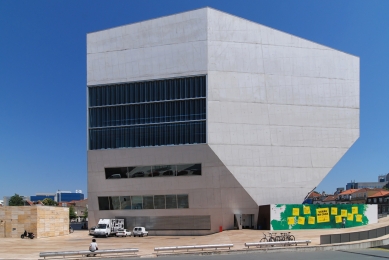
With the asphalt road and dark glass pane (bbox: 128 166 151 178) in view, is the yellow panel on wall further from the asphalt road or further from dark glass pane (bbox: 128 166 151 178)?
dark glass pane (bbox: 128 166 151 178)

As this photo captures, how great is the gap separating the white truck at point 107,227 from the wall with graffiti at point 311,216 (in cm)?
1993

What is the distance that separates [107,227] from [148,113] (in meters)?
15.3

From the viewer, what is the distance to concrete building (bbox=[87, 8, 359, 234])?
47906 mm

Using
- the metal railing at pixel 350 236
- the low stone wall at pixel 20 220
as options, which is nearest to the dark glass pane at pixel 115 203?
the low stone wall at pixel 20 220

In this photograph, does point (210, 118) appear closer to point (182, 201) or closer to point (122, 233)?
point (182, 201)

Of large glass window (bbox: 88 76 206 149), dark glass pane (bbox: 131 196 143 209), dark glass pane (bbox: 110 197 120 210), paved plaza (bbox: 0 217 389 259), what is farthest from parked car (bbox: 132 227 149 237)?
large glass window (bbox: 88 76 206 149)

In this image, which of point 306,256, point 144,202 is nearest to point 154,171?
point 144,202

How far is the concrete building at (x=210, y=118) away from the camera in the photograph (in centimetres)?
4791

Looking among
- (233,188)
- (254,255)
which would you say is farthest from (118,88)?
(254,255)

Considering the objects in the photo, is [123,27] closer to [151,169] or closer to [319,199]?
[151,169]

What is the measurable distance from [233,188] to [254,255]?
2313 centimetres

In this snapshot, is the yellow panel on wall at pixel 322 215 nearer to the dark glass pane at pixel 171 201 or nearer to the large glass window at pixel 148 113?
the large glass window at pixel 148 113

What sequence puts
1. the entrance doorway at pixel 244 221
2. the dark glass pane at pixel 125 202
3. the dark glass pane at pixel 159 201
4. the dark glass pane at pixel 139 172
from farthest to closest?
the dark glass pane at pixel 125 202
the dark glass pane at pixel 159 201
the dark glass pane at pixel 139 172
the entrance doorway at pixel 244 221

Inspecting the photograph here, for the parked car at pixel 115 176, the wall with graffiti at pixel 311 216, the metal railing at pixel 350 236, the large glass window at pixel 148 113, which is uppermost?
the large glass window at pixel 148 113
